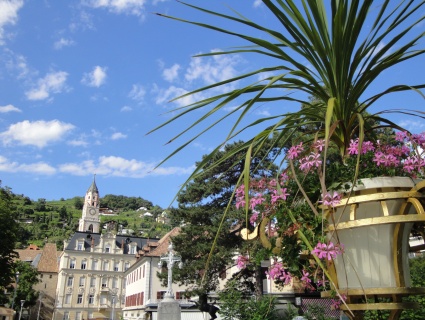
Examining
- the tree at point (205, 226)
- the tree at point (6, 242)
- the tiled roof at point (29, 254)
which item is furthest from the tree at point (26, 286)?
the tree at point (205, 226)

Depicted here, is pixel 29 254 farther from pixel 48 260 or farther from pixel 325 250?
pixel 325 250

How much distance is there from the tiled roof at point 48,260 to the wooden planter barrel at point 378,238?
226 feet

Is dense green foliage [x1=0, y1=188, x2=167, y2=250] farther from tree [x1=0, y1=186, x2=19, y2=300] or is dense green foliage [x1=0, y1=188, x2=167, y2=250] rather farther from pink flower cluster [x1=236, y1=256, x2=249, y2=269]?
pink flower cluster [x1=236, y1=256, x2=249, y2=269]

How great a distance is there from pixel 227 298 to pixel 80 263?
50502mm

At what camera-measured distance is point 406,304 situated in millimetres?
1922

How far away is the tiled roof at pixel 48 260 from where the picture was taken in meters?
63.8

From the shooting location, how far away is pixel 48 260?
65750mm

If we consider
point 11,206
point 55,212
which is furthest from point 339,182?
point 55,212

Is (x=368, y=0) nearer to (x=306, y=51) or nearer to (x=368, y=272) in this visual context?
(x=306, y=51)

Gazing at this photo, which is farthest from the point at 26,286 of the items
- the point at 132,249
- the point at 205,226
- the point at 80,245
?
the point at 205,226

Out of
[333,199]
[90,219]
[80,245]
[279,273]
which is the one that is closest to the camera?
[333,199]

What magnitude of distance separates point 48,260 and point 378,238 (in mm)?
71497

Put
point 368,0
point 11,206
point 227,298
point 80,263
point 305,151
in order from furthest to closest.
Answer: point 80,263 < point 11,206 < point 227,298 < point 305,151 < point 368,0

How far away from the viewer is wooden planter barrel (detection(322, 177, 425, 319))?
74.7 inches
